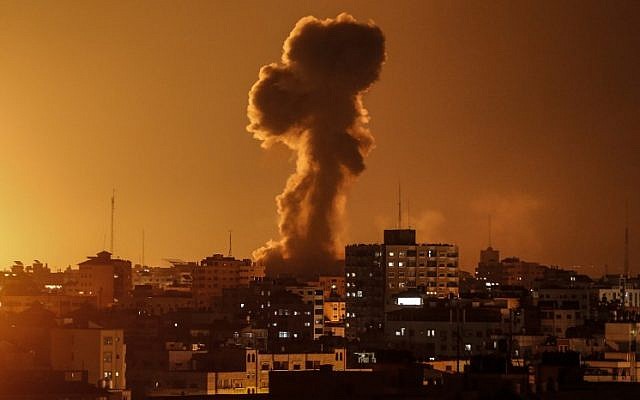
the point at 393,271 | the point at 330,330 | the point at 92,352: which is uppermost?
the point at 393,271

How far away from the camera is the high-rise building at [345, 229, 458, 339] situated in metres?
129

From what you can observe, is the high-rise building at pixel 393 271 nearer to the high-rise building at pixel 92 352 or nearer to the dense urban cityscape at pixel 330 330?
the dense urban cityscape at pixel 330 330

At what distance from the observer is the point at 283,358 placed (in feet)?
287

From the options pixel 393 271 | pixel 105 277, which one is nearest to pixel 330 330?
pixel 393 271

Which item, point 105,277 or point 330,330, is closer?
point 330,330

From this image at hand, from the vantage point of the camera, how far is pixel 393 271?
132250mm

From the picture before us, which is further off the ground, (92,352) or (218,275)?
(218,275)

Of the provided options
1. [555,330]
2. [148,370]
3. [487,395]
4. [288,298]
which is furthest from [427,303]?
[487,395]

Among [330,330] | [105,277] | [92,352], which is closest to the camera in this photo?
[92,352]

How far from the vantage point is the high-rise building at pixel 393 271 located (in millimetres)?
129375

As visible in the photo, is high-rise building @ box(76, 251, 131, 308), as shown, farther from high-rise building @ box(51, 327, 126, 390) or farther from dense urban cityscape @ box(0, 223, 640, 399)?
high-rise building @ box(51, 327, 126, 390)

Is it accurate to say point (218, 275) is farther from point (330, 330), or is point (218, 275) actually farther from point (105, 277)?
point (330, 330)

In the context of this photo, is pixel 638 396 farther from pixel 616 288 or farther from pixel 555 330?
pixel 616 288

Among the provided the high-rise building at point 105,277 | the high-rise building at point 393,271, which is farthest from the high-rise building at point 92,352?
the high-rise building at point 105,277
